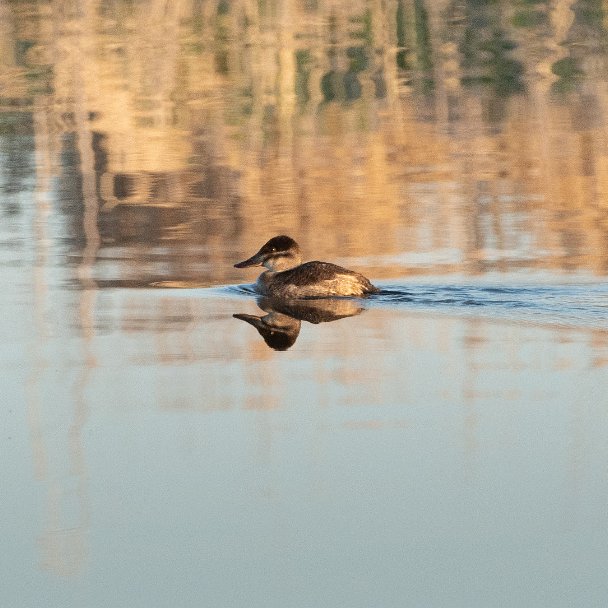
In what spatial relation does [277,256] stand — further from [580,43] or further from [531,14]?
[531,14]

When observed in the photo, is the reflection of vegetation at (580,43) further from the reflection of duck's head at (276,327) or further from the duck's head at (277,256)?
the reflection of duck's head at (276,327)

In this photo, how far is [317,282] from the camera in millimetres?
11383

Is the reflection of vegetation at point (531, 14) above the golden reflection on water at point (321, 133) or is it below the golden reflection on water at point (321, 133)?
above

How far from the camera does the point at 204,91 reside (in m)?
23.2

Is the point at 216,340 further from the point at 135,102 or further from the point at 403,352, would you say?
the point at 135,102

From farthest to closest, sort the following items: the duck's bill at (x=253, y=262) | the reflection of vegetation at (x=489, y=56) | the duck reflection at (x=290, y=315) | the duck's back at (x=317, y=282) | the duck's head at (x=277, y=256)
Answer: the reflection of vegetation at (x=489, y=56)
the duck's bill at (x=253, y=262)
the duck's head at (x=277, y=256)
the duck's back at (x=317, y=282)
the duck reflection at (x=290, y=315)

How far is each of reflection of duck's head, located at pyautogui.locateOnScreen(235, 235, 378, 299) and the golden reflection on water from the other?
0.36 meters

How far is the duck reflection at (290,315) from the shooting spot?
10.1 metres

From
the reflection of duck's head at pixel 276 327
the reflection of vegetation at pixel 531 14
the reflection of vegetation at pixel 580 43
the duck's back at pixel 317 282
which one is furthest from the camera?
the reflection of vegetation at pixel 531 14

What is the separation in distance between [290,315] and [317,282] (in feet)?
1.50

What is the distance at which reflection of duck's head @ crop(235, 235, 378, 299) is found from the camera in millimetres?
11094

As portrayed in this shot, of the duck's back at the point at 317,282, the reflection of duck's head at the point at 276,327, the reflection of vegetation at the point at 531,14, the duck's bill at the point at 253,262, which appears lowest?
the reflection of duck's head at the point at 276,327

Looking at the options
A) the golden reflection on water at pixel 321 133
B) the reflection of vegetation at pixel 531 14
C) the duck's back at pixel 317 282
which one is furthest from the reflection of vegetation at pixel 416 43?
the duck's back at pixel 317 282

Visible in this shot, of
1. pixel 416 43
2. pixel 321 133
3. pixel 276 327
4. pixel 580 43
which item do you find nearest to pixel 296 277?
pixel 276 327
